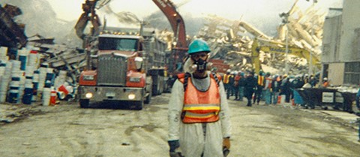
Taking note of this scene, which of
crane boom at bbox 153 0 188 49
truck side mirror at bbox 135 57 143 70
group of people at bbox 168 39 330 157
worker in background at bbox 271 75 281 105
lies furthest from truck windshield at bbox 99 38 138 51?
group of people at bbox 168 39 330 157

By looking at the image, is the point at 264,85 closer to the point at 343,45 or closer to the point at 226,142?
the point at 343,45

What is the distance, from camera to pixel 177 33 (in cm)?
2747

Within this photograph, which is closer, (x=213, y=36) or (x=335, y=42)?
(x=335, y=42)

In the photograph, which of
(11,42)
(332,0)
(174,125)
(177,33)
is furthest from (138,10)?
(174,125)

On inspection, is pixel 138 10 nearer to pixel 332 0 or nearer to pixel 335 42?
pixel 332 0

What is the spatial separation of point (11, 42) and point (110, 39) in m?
7.67

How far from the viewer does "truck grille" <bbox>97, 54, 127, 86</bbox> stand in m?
15.3

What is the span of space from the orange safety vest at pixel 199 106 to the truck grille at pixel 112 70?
36.4ft

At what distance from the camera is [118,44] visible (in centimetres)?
1689

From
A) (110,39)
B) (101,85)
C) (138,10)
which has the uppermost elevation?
(138,10)

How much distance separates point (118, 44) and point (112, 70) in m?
1.86

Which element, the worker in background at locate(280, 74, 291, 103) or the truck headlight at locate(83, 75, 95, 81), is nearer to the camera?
the truck headlight at locate(83, 75, 95, 81)

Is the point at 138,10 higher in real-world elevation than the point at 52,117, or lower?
higher

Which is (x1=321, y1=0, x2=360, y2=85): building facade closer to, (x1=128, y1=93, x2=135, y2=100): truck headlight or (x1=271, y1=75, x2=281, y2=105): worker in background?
(x1=271, y1=75, x2=281, y2=105): worker in background
